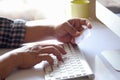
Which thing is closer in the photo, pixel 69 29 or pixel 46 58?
pixel 46 58

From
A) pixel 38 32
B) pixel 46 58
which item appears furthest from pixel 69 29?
pixel 46 58

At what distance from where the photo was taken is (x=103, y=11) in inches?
36.5

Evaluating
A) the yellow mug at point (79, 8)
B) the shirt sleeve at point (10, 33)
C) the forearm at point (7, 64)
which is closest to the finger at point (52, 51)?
the forearm at point (7, 64)

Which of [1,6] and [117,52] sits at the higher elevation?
[1,6]

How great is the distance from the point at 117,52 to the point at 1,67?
1.49 ft

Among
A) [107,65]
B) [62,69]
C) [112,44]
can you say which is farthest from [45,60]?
[112,44]

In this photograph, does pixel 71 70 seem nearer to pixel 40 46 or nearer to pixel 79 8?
pixel 40 46

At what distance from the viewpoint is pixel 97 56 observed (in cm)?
96

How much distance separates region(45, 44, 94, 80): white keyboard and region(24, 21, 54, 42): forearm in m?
0.27

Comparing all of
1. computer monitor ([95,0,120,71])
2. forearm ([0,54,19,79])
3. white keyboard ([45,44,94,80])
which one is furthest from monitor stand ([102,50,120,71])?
forearm ([0,54,19,79])

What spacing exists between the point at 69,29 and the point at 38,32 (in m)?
0.17

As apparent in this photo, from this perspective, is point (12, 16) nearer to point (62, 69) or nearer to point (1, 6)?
point (1, 6)

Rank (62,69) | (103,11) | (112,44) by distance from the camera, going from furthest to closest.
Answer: (112,44)
(103,11)
(62,69)

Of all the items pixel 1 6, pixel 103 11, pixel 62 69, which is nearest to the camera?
pixel 62 69
